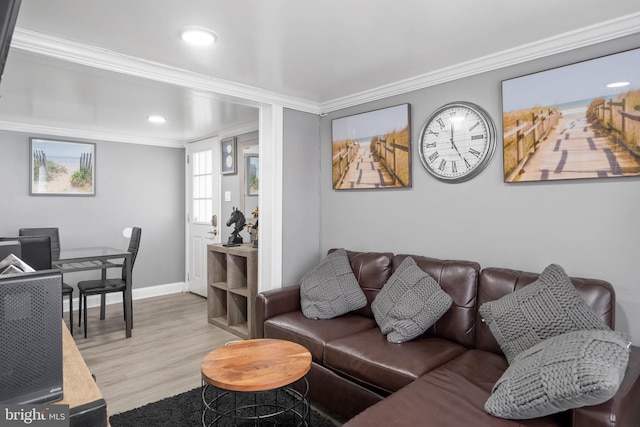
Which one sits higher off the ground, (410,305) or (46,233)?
(46,233)

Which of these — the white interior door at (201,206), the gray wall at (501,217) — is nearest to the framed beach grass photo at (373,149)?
the gray wall at (501,217)

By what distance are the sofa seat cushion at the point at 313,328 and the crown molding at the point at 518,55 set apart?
1.83 meters

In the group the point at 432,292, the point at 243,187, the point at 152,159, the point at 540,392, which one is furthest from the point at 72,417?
the point at 152,159

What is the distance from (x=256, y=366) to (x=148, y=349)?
2.07 m

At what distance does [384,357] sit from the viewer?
208 cm

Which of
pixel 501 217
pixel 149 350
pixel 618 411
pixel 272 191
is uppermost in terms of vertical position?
pixel 272 191

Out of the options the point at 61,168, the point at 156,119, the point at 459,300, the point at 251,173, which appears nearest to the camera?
the point at 459,300

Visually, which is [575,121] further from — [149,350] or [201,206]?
[201,206]

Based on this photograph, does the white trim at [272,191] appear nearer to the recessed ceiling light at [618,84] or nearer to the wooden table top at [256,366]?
the wooden table top at [256,366]

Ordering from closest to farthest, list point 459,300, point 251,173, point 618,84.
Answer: point 618,84, point 459,300, point 251,173

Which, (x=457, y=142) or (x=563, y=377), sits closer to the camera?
(x=563, y=377)

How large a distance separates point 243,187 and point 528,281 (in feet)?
10.7

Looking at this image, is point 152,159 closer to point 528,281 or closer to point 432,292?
point 432,292

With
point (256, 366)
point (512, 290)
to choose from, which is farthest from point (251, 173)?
point (512, 290)
